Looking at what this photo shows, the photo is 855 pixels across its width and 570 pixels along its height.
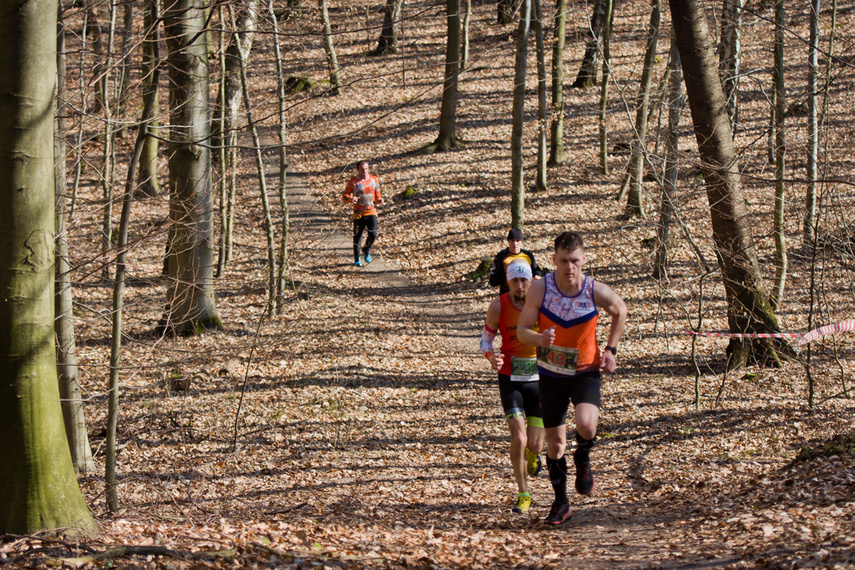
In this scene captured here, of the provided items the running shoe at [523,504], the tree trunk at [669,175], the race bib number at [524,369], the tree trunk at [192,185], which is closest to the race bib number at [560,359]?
the race bib number at [524,369]

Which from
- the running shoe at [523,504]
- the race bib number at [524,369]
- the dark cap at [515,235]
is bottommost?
the running shoe at [523,504]

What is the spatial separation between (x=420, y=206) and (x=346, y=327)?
282 inches

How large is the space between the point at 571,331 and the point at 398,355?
259 inches

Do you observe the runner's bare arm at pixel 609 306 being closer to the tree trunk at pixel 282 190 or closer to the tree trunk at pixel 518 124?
the tree trunk at pixel 282 190

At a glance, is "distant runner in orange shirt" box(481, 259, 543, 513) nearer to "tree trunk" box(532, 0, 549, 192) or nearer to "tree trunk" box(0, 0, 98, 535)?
"tree trunk" box(0, 0, 98, 535)

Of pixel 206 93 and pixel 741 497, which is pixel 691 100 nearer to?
pixel 741 497

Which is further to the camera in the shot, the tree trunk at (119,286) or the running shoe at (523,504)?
the running shoe at (523,504)

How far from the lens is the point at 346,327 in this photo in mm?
12180

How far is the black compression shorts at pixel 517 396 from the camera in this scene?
5.72 m

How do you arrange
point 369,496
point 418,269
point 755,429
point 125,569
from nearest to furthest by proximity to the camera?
point 125,569, point 369,496, point 755,429, point 418,269

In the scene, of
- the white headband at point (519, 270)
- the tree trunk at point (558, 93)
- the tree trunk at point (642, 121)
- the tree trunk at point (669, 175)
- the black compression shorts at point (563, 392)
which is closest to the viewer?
the black compression shorts at point (563, 392)

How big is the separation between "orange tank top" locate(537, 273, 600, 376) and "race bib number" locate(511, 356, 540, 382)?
571 millimetres

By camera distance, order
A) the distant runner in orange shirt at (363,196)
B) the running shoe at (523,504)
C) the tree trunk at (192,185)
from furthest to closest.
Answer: the distant runner in orange shirt at (363,196), the tree trunk at (192,185), the running shoe at (523,504)

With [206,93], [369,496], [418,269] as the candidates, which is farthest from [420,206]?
[369,496]
